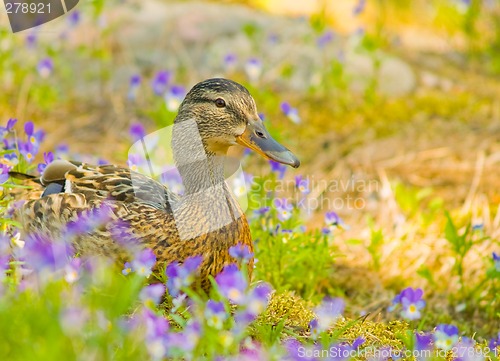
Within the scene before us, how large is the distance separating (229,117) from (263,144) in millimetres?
222

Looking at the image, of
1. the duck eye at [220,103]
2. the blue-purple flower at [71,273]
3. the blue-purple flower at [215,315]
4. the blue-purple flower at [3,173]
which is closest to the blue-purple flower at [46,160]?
the blue-purple flower at [3,173]

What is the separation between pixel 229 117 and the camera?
12.6 ft

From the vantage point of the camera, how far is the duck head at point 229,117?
3811mm

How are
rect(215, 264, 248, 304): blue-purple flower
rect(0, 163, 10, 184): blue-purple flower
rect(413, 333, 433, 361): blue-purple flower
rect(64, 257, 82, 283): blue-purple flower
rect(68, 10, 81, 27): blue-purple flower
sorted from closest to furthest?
rect(215, 264, 248, 304): blue-purple flower, rect(413, 333, 433, 361): blue-purple flower, rect(64, 257, 82, 283): blue-purple flower, rect(0, 163, 10, 184): blue-purple flower, rect(68, 10, 81, 27): blue-purple flower

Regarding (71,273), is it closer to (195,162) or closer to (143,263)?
(143,263)

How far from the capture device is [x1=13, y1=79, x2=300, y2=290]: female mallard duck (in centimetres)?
361

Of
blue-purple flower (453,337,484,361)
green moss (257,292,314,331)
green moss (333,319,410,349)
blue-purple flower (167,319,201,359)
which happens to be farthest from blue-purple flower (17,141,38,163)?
blue-purple flower (453,337,484,361)

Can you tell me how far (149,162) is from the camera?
4.84 metres

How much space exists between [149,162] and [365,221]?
5.54 feet

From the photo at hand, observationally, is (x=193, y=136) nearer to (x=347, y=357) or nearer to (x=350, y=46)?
(x=347, y=357)

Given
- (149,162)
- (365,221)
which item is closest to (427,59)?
(365,221)

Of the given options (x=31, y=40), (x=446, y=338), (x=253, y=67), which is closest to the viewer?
(x=446, y=338)

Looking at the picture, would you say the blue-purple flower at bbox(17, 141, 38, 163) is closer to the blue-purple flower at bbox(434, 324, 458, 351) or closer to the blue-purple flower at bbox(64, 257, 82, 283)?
the blue-purple flower at bbox(64, 257, 82, 283)

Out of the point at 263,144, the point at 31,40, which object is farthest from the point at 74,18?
the point at 263,144
